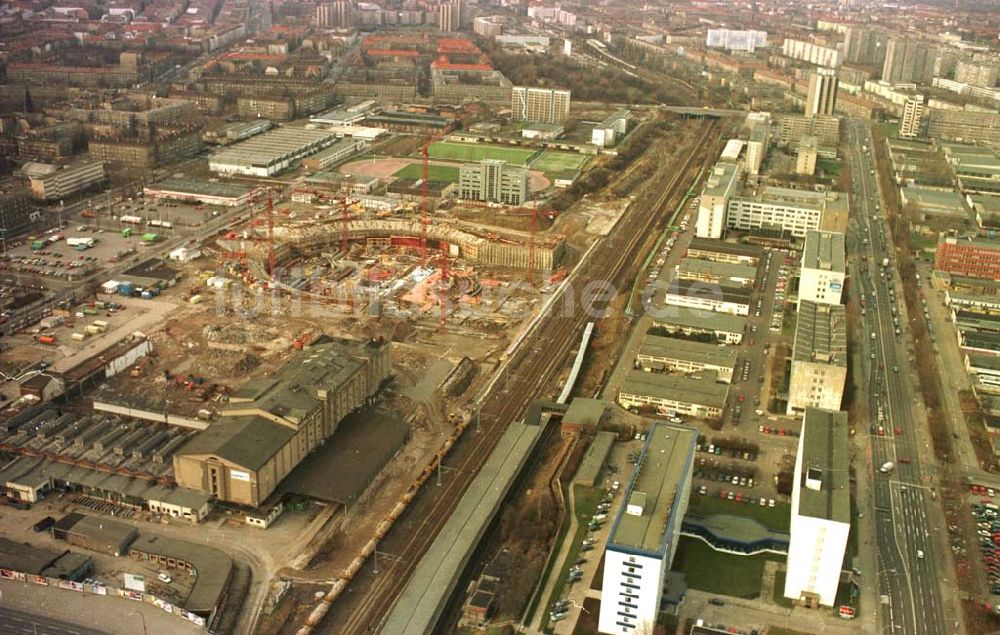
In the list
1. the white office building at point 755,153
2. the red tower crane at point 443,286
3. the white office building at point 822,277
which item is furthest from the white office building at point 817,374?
the white office building at point 755,153

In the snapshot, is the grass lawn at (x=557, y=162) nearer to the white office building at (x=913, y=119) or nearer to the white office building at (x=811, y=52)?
the white office building at (x=913, y=119)


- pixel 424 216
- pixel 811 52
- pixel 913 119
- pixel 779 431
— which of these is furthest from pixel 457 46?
pixel 779 431

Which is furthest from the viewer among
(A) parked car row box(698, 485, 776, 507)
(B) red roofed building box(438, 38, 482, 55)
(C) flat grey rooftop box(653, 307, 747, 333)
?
(B) red roofed building box(438, 38, 482, 55)

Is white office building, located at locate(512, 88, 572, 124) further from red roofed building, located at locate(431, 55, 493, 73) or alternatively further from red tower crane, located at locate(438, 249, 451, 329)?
red tower crane, located at locate(438, 249, 451, 329)

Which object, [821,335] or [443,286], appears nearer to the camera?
[821,335]

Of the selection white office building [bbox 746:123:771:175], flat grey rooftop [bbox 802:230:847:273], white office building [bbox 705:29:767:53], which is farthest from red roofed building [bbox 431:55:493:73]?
flat grey rooftop [bbox 802:230:847:273]

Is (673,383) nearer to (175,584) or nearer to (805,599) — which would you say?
(805,599)

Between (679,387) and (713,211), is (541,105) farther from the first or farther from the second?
(679,387)
